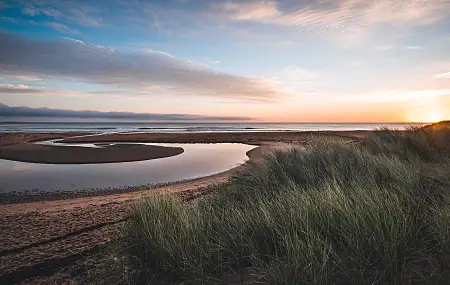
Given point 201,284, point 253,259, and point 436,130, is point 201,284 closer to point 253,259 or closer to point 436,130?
point 253,259

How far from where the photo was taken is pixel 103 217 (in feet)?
20.5

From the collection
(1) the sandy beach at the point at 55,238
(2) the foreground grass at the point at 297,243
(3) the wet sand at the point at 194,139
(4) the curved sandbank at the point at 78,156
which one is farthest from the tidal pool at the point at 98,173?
(3) the wet sand at the point at 194,139

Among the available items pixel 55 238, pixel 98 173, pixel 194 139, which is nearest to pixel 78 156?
pixel 98 173

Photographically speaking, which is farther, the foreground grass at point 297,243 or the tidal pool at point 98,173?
the tidal pool at point 98,173

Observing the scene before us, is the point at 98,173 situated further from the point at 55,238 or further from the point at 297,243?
the point at 297,243

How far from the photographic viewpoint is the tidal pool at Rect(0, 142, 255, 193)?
437 inches

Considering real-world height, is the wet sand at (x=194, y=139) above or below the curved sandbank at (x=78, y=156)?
above

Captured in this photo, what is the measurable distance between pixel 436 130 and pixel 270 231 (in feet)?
33.8

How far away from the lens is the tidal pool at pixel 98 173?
11.1 metres

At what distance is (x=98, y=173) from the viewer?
44.3ft

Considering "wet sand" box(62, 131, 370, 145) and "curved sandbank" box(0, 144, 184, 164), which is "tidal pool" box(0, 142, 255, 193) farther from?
"wet sand" box(62, 131, 370, 145)

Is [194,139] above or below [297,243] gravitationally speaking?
below

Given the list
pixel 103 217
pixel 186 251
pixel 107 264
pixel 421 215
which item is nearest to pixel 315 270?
pixel 186 251

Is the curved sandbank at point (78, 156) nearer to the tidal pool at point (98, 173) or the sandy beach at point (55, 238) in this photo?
the tidal pool at point (98, 173)
